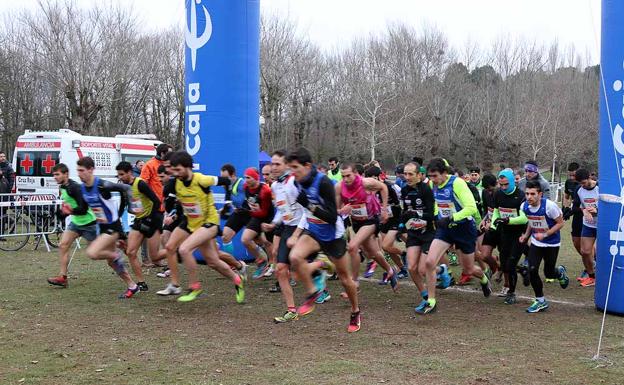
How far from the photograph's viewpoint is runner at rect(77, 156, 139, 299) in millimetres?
8742

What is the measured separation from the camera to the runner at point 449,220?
7.88m

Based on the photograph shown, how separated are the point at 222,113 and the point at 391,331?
6334 millimetres

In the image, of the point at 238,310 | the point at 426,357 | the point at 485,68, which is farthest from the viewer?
the point at 485,68

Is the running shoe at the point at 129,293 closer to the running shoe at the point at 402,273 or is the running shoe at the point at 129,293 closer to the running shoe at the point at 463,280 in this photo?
the running shoe at the point at 402,273

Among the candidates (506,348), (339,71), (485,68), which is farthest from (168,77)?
(506,348)

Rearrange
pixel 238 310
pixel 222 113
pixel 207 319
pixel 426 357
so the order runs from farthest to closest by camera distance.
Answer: pixel 222 113, pixel 238 310, pixel 207 319, pixel 426 357

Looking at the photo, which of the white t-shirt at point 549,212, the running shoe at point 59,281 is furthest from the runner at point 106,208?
the white t-shirt at point 549,212

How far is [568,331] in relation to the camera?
23.8 ft

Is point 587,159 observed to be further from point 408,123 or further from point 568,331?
point 568,331

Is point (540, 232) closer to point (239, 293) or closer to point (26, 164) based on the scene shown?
point (239, 293)

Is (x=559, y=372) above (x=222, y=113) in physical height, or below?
below

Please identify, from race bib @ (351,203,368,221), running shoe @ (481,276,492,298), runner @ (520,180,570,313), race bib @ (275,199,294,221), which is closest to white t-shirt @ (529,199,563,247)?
runner @ (520,180,570,313)

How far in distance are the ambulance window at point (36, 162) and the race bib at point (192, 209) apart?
35.9ft

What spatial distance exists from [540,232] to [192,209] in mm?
4578
